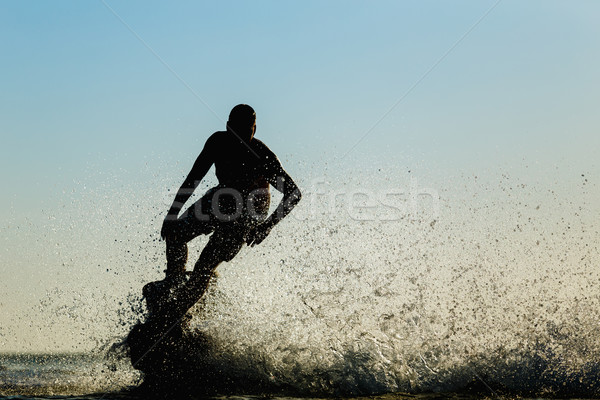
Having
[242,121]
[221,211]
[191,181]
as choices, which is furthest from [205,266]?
[242,121]

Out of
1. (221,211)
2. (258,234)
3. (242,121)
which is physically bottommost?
(258,234)

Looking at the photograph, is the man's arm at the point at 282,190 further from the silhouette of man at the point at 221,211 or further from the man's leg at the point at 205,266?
the man's leg at the point at 205,266

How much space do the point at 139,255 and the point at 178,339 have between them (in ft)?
3.38

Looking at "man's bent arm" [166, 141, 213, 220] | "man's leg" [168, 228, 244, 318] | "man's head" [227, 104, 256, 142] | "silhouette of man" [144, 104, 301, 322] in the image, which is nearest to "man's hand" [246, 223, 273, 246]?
"silhouette of man" [144, 104, 301, 322]

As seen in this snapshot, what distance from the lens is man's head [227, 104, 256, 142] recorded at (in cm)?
659

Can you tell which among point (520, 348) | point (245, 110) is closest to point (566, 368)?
point (520, 348)

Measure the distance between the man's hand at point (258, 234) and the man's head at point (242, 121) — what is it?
3.21ft

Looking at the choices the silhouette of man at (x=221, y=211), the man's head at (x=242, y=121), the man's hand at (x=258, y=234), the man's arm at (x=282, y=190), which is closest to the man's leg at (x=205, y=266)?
the silhouette of man at (x=221, y=211)

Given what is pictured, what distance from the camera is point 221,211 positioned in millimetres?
6574

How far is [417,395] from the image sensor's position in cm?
647

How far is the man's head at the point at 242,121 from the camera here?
6594 millimetres

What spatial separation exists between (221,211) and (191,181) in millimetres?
477

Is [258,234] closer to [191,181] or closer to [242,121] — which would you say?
[191,181]

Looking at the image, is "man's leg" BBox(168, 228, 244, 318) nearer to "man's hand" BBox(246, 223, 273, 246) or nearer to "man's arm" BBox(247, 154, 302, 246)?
"man's hand" BBox(246, 223, 273, 246)
